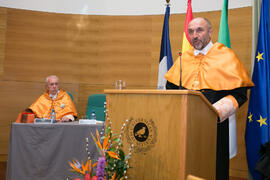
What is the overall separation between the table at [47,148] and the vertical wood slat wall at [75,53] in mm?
2171

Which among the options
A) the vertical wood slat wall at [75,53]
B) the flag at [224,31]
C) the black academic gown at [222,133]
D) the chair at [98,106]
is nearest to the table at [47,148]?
the chair at [98,106]

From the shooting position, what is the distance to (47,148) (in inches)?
141

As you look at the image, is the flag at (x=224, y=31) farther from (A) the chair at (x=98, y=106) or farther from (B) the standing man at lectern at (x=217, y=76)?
(A) the chair at (x=98, y=106)

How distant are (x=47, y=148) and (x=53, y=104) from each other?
61.8 inches

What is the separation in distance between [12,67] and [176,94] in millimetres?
4886

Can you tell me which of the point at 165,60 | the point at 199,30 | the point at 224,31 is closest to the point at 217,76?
the point at 199,30

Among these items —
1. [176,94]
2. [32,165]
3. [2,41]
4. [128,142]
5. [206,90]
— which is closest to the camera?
[176,94]

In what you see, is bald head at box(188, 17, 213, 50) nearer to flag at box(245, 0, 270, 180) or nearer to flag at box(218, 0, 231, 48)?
flag at box(245, 0, 270, 180)

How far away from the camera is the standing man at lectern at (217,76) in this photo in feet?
7.71

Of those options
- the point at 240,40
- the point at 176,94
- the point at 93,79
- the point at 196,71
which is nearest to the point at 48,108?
the point at 93,79

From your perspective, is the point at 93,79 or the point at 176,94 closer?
the point at 176,94

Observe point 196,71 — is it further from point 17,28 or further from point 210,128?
point 17,28

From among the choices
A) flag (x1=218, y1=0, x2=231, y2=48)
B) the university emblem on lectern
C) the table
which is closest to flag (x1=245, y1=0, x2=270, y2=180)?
flag (x1=218, y1=0, x2=231, y2=48)

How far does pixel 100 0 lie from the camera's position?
19.8 ft
